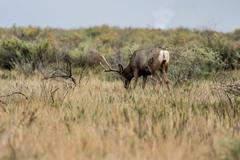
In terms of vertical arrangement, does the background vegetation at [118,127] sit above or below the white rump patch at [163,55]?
below

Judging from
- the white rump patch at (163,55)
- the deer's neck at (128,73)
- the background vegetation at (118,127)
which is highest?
the white rump patch at (163,55)

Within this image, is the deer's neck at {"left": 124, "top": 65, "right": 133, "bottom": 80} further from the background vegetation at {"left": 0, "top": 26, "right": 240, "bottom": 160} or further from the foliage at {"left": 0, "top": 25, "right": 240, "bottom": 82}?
the background vegetation at {"left": 0, "top": 26, "right": 240, "bottom": 160}

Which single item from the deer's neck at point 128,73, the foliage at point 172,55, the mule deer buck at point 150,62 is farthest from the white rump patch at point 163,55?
the deer's neck at point 128,73

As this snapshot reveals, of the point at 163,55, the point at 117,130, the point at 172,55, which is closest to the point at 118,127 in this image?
the point at 117,130

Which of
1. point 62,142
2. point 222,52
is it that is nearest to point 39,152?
point 62,142

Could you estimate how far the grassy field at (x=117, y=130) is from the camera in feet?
16.7

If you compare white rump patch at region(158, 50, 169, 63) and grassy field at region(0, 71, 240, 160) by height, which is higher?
white rump patch at region(158, 50, 169, 63)

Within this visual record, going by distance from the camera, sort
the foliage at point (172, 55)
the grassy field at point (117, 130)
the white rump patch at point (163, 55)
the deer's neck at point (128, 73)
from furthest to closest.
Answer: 1. the foliage at point (172, 55)
2. the deer's neck at point (128, 73)
3. the white rump patch at point (163, 55)
4. the grassy field at point (117, 130)

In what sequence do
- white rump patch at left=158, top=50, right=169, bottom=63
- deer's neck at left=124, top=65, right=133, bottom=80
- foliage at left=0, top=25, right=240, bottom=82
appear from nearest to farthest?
white rump patch at left=158, top=50, right=169, bottom=63 < deer's neck at left=124, top=65, right=133, bottom=80 < foliage at left=0, top=25, right=240, bottom=82

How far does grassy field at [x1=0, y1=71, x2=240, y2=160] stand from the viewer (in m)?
5.08

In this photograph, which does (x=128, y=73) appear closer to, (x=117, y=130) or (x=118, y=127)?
(x=118, y=127)

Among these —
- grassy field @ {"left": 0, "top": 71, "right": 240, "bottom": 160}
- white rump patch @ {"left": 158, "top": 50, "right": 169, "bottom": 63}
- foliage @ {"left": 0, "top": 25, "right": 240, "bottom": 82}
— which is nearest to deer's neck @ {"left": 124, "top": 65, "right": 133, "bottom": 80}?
foliage @ {"left": 0, "top": 25, "right": 240, "bottom": 82}

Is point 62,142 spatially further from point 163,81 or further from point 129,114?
point 163,81

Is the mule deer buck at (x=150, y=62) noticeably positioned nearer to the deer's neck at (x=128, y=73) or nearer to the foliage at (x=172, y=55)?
the deer's neck at (x=128, y=73)
